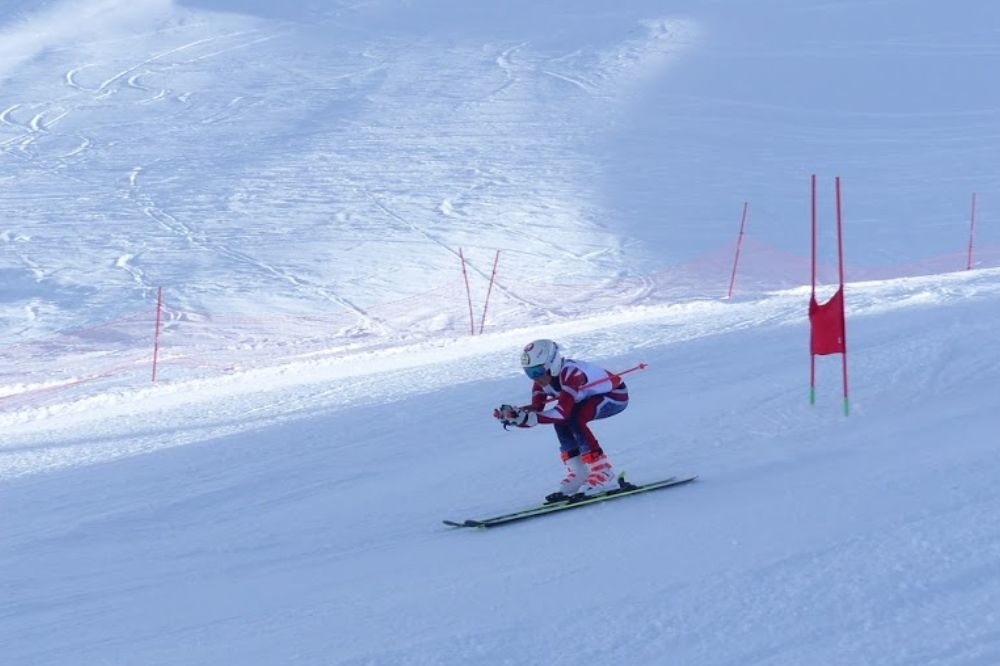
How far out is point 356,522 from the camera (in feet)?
23.8

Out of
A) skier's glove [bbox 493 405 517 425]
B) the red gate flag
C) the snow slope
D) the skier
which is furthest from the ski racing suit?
the red gate flag

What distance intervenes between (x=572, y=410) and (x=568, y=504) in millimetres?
458

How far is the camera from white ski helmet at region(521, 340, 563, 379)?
22.7ft

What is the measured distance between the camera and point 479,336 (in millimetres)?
14711

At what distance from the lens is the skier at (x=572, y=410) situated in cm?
694

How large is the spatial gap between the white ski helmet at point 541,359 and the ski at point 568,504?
0.63 m

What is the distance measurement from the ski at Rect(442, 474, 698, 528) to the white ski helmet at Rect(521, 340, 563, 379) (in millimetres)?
629

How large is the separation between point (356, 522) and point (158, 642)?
1.79 metres

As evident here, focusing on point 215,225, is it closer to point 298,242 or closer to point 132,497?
point 298,242

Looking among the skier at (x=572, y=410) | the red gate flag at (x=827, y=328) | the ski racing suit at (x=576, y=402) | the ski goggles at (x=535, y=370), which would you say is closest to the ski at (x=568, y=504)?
the skier at (x=572, y=410)

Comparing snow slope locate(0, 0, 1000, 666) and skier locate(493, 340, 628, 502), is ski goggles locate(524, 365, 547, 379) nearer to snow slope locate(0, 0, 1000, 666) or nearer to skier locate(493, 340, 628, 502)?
skier locate(493, 340, 628, 502)

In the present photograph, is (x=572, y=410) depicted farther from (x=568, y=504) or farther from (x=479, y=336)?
(x=479, y=336)

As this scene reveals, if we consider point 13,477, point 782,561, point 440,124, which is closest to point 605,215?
point 440,124

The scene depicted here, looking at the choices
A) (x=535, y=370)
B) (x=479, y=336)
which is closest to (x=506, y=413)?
(x=535, y=370)
